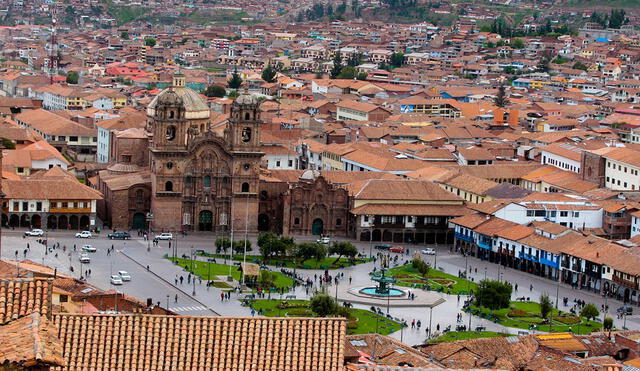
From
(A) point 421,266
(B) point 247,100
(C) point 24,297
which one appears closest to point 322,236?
(B) point 247,100

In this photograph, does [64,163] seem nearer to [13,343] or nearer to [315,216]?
[315,216]

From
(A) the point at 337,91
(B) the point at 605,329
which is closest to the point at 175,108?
(B) the point at 605,329

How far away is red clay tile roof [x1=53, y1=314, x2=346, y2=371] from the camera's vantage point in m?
24.6

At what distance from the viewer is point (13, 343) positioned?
18.1 m

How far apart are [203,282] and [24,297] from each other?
5358 cm

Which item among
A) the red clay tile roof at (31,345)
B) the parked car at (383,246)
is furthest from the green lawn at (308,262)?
the red clay tile roof at (31,345)

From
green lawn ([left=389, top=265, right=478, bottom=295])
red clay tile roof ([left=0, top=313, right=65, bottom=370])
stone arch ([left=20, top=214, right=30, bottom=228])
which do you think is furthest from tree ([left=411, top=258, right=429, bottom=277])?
red clay tile roof ([left=0, top=313, right=65, bottom=370])

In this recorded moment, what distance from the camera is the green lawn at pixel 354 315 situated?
207 ft

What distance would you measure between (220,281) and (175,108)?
18.5 metres

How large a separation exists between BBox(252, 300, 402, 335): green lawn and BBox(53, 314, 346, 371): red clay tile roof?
121ft

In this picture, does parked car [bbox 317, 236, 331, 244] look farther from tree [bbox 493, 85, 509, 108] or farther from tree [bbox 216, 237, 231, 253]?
tree [bbox 493, 85, 509, 108]

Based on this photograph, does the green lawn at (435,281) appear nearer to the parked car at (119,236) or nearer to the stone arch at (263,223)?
the stone arch at (263,223)

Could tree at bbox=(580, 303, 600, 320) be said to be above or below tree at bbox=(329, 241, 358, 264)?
above

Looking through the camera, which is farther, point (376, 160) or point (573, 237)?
point (376, 160)
